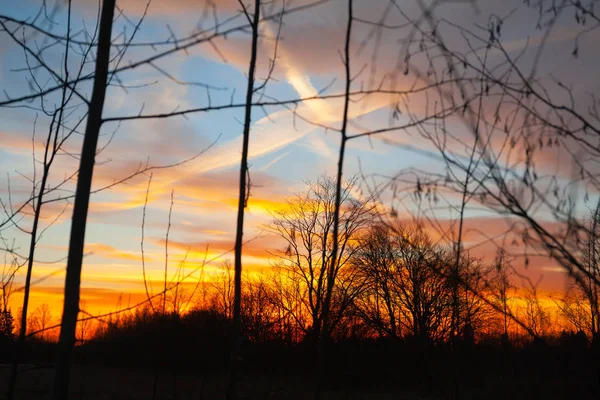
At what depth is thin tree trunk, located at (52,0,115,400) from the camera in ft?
9.34

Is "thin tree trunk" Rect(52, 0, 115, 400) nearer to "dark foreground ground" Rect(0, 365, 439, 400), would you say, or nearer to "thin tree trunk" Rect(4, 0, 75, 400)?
"thin tree trunk" Rect(4, 0, 75, 400)

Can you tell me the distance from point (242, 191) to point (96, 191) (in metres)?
0.98

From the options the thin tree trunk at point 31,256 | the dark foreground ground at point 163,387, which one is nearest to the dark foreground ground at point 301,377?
the dark foreground ground at point 163,387

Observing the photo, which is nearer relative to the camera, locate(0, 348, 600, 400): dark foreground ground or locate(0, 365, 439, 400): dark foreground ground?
locate(0, 348, 600, 400): dark foreground ground

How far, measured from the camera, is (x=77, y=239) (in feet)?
9.52

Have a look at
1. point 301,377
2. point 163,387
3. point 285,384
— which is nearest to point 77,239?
point 163,387

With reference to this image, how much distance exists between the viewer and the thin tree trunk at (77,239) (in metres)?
2.85

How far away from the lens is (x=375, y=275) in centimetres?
3073

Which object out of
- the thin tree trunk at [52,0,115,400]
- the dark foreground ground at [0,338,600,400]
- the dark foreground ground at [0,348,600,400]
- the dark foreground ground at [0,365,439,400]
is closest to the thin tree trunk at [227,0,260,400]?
the thin tree trunk at [52,0,115,400]

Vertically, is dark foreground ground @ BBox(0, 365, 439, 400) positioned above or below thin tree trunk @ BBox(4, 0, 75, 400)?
below

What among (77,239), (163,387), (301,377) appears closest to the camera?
(77,239)

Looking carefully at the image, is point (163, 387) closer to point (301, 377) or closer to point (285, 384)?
point (285, 384)

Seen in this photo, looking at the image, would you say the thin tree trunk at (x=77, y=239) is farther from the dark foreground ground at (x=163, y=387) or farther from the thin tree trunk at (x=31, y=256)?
the dark foreground ground at (x=163, y=387)

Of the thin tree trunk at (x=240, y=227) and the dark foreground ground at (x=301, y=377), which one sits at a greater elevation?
the thin tree trunk at (x=240, y=227)
